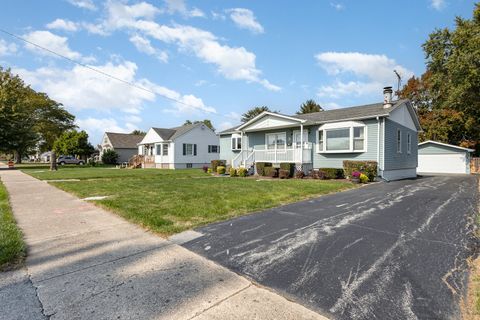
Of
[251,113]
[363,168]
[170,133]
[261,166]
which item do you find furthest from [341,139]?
[251,113]

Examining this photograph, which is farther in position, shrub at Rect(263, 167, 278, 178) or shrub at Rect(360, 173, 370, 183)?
shrub at Rect(263, 167, 278, 178)

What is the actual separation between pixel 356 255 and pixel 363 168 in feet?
35.5

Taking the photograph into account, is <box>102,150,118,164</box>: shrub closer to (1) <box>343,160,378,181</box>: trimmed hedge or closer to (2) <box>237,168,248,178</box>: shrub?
(2) <box>237,168,248,178</box>: shrub

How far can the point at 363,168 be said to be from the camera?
13391mm

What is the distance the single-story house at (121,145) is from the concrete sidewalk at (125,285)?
41279 mm

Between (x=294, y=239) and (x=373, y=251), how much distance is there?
3.98ft

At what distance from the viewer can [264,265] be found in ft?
11.2

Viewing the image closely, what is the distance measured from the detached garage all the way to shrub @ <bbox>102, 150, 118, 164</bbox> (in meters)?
41.1

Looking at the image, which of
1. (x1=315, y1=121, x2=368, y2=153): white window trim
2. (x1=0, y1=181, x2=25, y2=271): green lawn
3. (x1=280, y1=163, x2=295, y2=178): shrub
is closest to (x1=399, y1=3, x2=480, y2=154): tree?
(x1=315, y1=121, x2=368, y2=153): white window trim

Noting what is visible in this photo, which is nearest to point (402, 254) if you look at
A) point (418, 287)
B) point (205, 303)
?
point (418, 287)

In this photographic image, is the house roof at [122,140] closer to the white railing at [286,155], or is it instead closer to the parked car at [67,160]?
the parked car at [67,160]

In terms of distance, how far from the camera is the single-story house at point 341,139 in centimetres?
1425

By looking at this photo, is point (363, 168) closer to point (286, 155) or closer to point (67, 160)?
point (286, 155)

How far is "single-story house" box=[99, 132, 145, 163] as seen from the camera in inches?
1674
